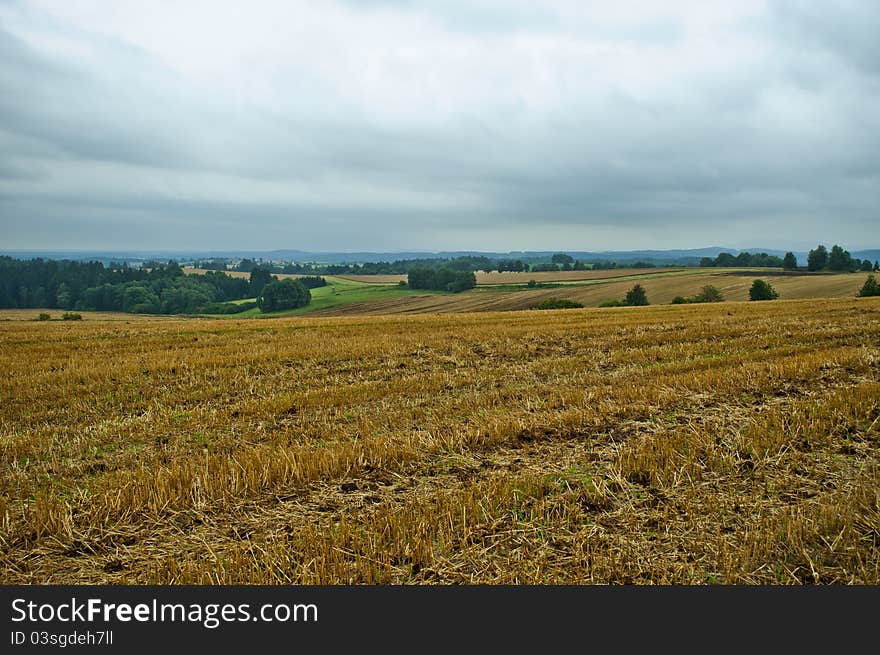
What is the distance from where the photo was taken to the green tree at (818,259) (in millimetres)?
119500

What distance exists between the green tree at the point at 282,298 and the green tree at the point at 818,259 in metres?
122

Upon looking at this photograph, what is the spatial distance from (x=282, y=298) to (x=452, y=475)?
122243mm

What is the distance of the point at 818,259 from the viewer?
12006cm

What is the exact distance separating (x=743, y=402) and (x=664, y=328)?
11049mm

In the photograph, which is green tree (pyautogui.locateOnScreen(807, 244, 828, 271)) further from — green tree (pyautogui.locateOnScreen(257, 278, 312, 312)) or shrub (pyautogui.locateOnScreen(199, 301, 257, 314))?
shrub (pyautogui.locateOnScreen(199, 301, 257, 314))

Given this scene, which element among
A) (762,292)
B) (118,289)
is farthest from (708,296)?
(118,289)

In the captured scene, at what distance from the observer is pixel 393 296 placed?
404ft

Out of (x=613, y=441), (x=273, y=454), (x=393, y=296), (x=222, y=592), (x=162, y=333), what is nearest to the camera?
(x=222, y=592)

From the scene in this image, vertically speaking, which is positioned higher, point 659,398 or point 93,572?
point 659,398

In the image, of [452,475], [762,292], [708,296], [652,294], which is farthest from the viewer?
[652,294]

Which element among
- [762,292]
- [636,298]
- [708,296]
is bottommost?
[636,298]

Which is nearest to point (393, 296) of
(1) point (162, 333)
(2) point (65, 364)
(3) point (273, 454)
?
(1) point (162, 333)

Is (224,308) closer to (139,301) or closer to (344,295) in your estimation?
(139,301)

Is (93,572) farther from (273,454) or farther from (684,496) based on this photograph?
(684,496)
